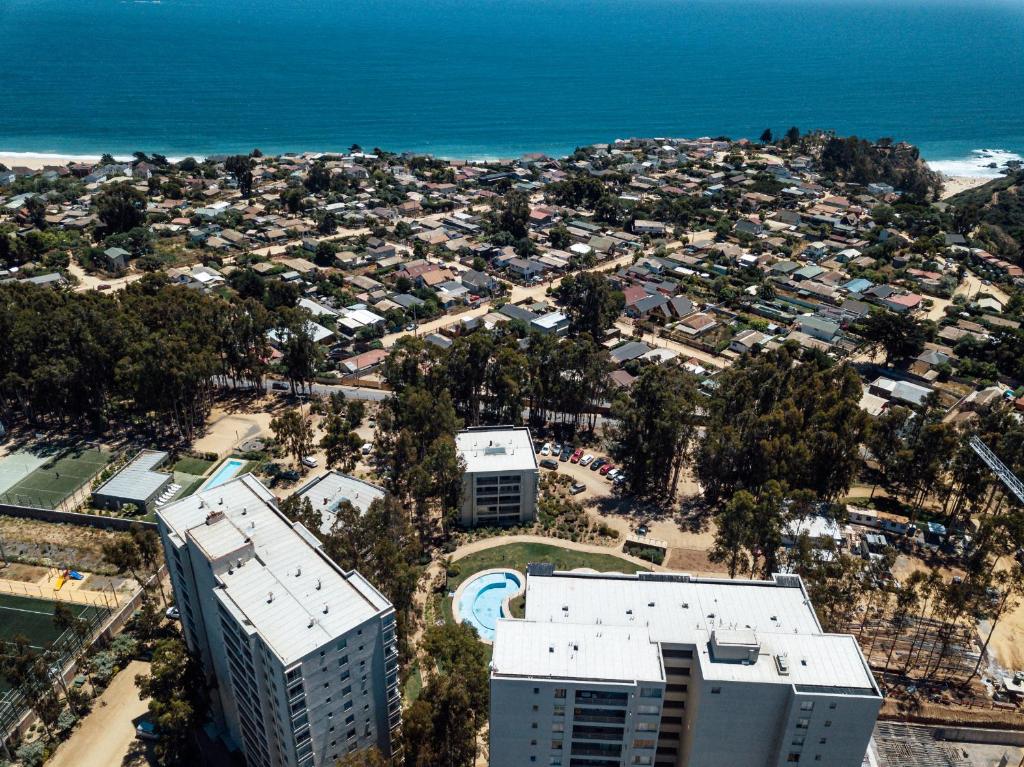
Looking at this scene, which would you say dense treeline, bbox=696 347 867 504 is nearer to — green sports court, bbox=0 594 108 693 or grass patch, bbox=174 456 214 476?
grass patch, bbox=174 456 214 476

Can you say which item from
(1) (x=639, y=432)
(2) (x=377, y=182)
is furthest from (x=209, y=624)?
(2) (x=377, y=182)

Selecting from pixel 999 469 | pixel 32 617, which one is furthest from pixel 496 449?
pixel 999 469

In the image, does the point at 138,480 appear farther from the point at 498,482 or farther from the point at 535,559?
the point at 535,559

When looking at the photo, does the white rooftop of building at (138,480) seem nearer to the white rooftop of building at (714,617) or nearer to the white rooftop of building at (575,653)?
the white rooftop of building at (714,617)

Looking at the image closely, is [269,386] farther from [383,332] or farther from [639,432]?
[639,432]

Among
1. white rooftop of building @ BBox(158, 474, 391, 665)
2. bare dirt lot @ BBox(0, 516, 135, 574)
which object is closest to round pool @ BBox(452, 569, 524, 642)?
white rooftop of building @ BBox(158, 474, 391, 665)

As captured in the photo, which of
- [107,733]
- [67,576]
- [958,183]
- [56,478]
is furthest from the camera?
[958,183]
